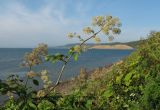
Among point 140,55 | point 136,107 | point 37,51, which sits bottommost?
point 136,107

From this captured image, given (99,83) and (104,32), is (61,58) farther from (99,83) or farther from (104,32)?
(99,83)

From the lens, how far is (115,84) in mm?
11367

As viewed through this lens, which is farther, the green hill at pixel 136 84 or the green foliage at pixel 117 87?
the green hill at pixel 136 84

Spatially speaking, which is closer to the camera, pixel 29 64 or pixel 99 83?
pixel 29 64

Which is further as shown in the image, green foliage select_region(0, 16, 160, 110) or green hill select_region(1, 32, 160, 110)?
green hill select_region(1, 32, 160, 110)

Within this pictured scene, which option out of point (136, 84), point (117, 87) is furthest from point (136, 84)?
point (117, 87)

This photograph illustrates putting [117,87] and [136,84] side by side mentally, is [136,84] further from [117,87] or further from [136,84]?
[117,87]

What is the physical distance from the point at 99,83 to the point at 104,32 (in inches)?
376

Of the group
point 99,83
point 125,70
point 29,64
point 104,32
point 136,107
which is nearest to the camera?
point 29,64

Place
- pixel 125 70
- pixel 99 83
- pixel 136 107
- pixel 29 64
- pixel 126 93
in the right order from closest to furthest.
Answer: pixel 29 64
pixel 136 107
pixel 126 93
pixel 125 70
pixel 99 83

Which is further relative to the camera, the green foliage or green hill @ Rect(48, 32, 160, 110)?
A: green hill @ Rect(48, 32, 160, 110)

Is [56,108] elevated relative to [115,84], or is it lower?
elevated


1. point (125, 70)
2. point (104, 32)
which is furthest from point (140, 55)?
point (104, 32)

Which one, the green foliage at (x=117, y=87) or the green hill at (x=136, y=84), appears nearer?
the green foliage at (x=117, y=87)
